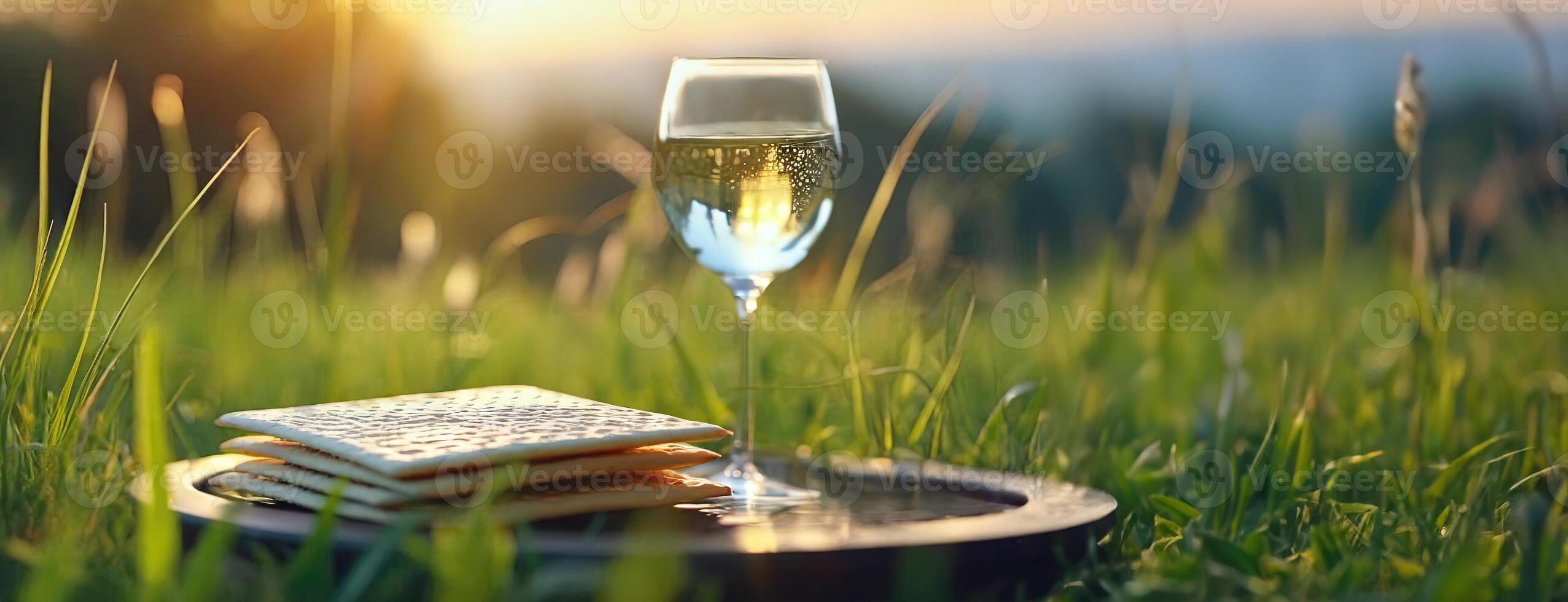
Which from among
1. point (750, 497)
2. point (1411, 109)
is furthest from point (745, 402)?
point (1411, 109)

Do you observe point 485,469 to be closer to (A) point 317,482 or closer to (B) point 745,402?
(A) point 317,482

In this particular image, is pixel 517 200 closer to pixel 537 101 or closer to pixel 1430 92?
pixel 537 101

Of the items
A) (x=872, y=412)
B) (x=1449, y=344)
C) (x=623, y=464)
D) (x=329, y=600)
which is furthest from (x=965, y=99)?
(x=329, y=600)

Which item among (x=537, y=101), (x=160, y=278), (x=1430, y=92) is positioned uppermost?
(x=537, y=101)

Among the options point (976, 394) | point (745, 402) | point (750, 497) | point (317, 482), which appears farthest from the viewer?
point (976, 394)

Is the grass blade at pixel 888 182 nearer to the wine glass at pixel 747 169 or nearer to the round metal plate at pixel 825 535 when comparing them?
the wine glass at pixel 747 169
